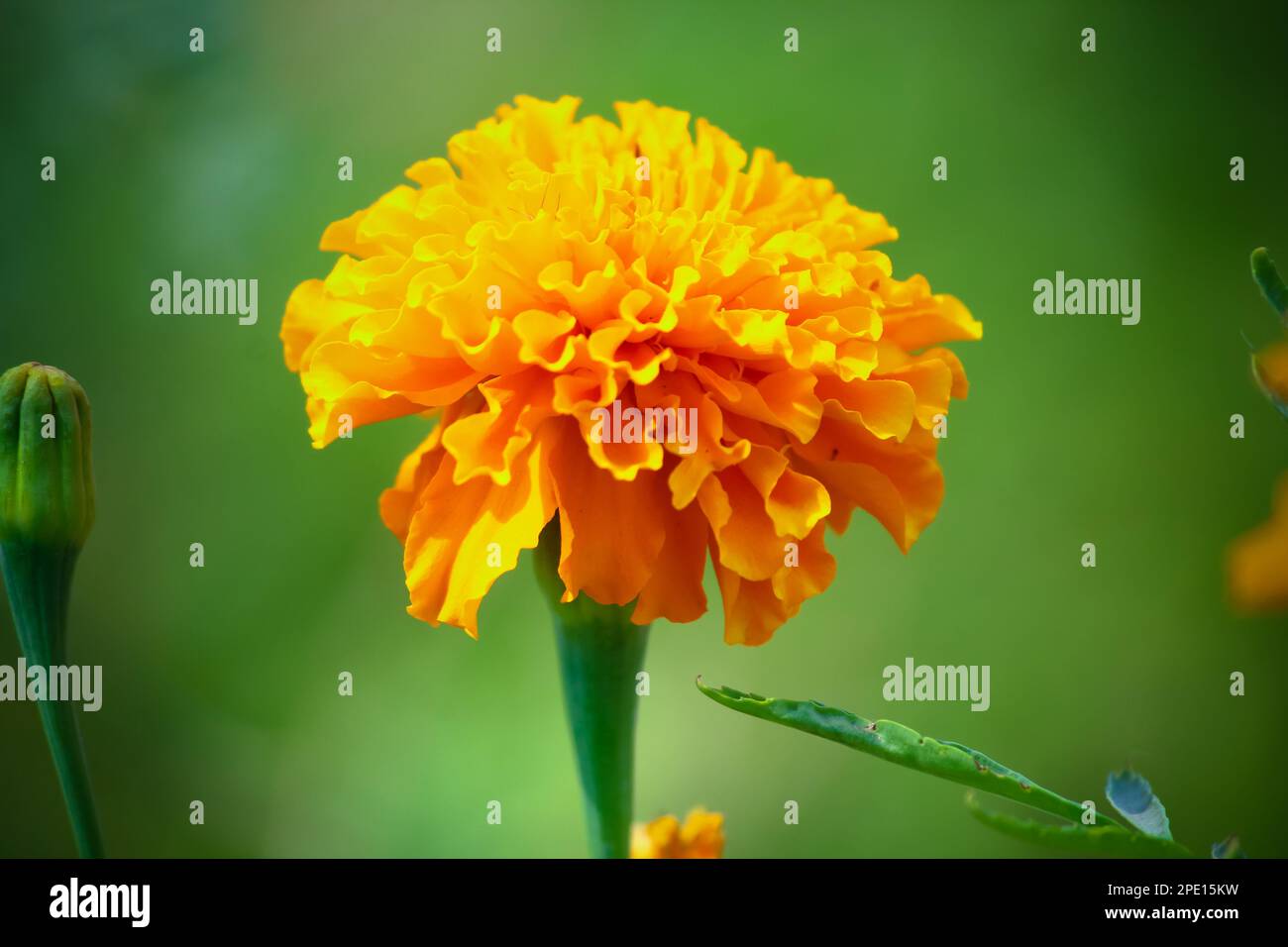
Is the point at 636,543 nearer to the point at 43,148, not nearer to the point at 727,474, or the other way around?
the point at 727,474

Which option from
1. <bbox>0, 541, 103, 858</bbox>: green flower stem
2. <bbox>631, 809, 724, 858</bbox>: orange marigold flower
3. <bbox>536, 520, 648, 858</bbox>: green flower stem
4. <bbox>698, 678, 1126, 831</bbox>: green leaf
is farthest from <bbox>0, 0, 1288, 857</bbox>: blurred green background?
<bbox>698, 678, 1126, 831</bbox>: green leaf

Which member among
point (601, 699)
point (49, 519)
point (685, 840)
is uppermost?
point (49, 519)

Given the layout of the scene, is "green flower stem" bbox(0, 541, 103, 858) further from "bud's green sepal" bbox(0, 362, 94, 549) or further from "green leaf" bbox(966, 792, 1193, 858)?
"green leaf" bbox(966, 792, 1193, 858)

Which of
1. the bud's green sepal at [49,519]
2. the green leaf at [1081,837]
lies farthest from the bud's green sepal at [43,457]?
the green leaf at [1081,837]

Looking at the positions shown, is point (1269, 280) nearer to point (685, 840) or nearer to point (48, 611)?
point (685, 840)

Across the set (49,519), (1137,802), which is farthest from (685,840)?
(49,519)

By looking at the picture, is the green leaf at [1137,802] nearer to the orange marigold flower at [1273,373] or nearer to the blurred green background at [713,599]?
the orange marigold flower at [1273,373]
